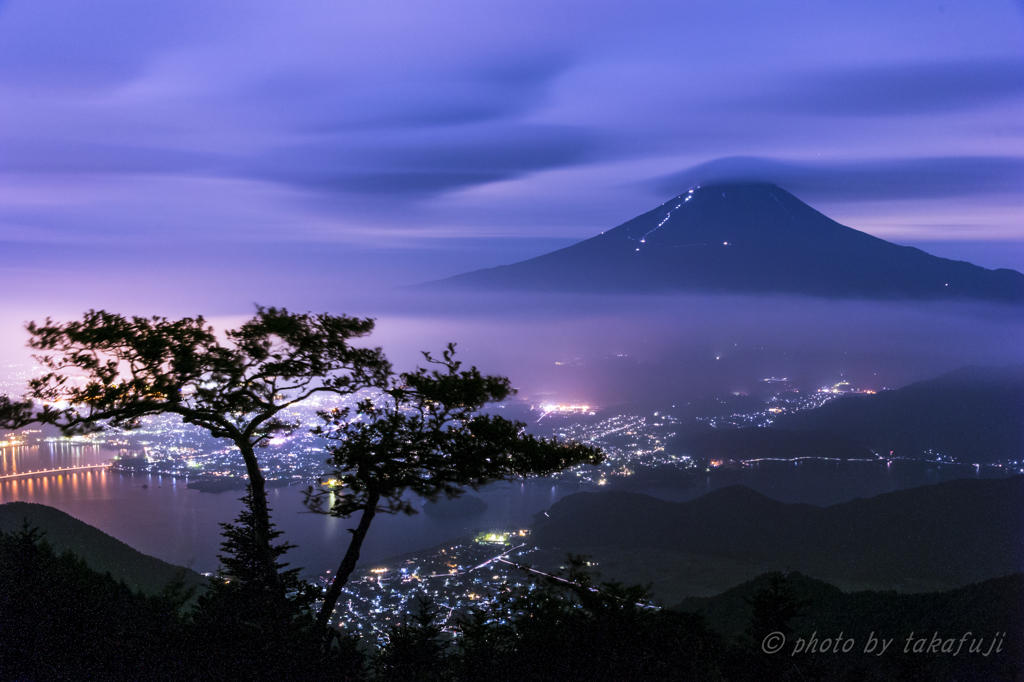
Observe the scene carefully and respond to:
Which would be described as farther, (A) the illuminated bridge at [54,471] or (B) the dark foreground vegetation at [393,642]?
(A) the illuminated bridge at [54,471]

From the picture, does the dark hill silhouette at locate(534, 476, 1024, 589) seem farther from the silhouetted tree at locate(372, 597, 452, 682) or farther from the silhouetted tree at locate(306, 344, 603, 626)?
the silhouetted tree at locate(372, 597, 452, 682)

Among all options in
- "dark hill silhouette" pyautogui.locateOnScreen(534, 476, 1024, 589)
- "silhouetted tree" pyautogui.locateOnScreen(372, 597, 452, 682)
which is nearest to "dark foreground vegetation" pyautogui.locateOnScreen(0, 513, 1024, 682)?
"silhouetted tree" pyautogui.locateOnScreen(372, 597, 452, 682)

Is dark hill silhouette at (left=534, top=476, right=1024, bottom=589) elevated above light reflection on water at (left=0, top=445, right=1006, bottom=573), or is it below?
below

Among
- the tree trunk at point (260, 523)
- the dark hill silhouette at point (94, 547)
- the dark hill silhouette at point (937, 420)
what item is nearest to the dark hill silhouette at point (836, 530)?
the dark hill silhouette at point (94, 547)

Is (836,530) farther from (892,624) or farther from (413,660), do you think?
(413,660)

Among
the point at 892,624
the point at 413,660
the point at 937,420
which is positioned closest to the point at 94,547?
the point at 413,660

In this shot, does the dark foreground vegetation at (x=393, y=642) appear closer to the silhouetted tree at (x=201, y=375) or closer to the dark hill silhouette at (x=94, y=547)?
the silhouetted tree at (x=201, y=375)

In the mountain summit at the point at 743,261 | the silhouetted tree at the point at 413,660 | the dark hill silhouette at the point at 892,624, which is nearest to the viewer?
the silhouetted tree at the point at 413,660
